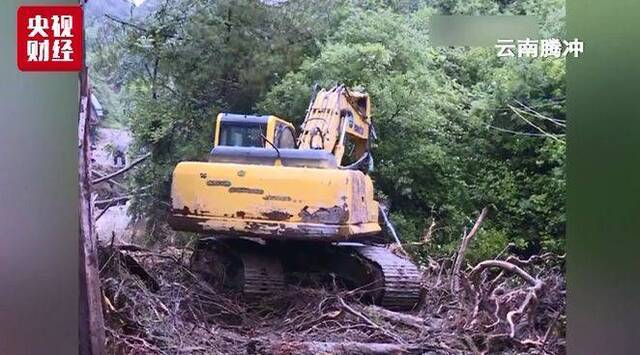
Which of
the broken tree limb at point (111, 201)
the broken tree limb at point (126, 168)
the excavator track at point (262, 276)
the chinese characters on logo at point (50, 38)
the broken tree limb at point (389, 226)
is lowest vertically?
the excavator track at point (262, 276)

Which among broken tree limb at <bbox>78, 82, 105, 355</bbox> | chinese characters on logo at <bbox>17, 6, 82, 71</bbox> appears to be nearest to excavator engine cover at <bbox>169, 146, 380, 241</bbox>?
broken tree limb at <bbox>78, 82, 105, 355</bbox>

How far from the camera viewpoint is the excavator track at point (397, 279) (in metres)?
2.31

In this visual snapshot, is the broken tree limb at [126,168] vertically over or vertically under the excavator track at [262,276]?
over

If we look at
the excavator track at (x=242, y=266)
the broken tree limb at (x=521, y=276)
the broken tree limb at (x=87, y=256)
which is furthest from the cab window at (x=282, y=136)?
the broken tree limb at (x=521, y=276)

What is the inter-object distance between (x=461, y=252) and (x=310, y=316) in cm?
46

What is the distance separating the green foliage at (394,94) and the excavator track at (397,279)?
75mm

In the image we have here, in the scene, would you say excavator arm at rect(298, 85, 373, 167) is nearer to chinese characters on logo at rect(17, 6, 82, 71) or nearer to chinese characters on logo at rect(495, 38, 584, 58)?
chinese characters on logo at rect(495, 38, 584, 58)

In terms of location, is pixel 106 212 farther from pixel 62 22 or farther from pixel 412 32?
pixel 412 32

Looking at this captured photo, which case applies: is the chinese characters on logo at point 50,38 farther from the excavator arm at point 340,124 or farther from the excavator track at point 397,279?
the excavator track at point 397,279

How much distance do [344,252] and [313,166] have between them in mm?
267

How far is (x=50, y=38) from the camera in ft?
7.55

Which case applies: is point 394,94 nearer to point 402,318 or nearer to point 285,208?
point 285,208

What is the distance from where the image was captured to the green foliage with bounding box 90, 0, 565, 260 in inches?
89.0

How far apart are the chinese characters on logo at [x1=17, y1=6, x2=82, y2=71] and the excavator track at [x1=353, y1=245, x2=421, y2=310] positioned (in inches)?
39.5
